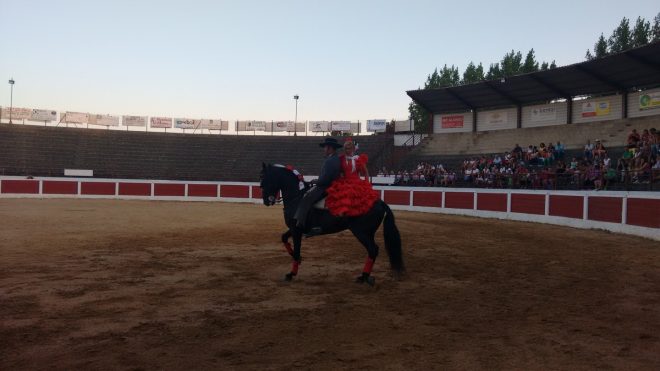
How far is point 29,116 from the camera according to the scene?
128ft

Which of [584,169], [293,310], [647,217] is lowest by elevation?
[293,310]

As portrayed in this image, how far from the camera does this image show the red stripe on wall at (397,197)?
23375mm

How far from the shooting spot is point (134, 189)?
28094 mm

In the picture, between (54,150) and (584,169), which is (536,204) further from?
(54,150)

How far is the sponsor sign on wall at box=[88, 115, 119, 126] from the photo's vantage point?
41969 mm

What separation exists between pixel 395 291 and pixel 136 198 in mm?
25357

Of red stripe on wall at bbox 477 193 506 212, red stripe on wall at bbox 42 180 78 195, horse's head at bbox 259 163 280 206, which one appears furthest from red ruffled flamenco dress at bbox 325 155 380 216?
red stripe on wall at bbox 42 180 78 195

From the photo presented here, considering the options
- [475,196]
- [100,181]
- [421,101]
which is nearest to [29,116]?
[100,181]

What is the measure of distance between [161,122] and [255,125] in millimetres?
8944

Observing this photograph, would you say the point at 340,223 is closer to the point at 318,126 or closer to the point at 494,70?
the point at 318,126

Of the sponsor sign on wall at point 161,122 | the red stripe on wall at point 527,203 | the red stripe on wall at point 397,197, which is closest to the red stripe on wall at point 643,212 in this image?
the red stripe on wall at point 527,203

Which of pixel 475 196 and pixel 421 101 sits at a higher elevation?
pixel 421 101

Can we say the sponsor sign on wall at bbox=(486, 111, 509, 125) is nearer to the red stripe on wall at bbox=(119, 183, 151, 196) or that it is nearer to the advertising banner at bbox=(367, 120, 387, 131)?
the advertising banner at bbox=(367, 120, 387, 131)

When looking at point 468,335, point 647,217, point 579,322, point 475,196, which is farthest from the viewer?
point 475,196
